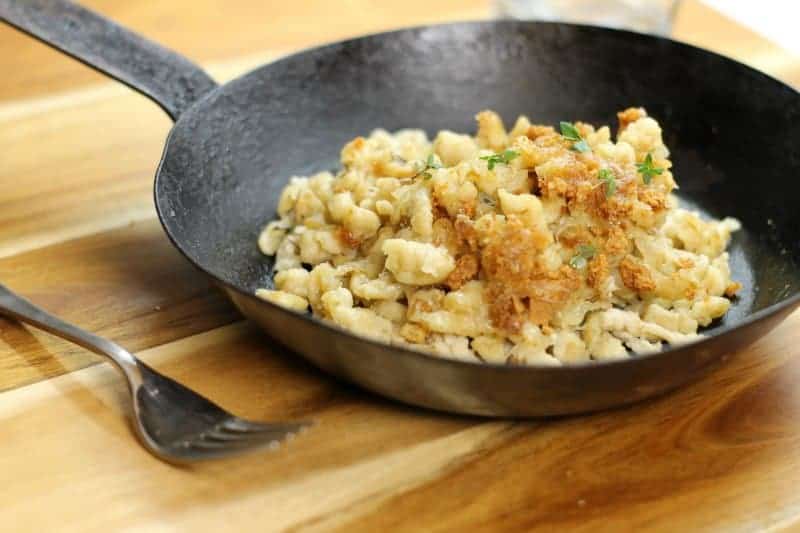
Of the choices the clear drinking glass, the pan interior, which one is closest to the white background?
the clear drinking glass

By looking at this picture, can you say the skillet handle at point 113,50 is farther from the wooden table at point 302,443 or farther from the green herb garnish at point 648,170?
the green herb garnish at point 648,170

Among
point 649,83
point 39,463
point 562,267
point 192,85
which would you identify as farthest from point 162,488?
point 649,83

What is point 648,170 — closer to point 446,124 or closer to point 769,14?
point 446,124

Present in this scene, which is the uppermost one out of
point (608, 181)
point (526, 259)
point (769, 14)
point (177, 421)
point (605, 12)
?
point (769, 14)

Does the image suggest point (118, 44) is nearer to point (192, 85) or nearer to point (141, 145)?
point (192, 85)

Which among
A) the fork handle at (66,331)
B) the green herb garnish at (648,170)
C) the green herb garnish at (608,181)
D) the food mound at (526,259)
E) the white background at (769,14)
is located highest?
the white background at (769,14)

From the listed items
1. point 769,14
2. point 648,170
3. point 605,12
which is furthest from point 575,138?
point 769,14

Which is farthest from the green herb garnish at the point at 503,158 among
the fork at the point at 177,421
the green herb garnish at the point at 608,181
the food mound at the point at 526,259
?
the fork at the point at 177,421
